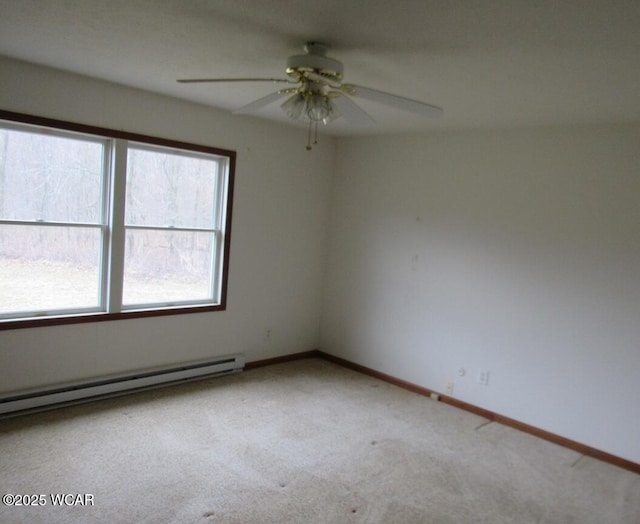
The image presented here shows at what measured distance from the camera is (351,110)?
8.82ft

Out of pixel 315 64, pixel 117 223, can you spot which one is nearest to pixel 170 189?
pixel 117 223

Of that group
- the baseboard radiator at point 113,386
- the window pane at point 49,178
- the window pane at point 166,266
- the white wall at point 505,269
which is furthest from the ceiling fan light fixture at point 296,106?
the baseboard radiator at point 113,386

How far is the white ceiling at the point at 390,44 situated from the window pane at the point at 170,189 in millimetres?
774

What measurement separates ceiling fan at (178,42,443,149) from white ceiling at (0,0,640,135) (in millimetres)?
101

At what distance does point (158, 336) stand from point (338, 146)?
107 inches

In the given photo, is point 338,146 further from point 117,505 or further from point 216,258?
point 117,505

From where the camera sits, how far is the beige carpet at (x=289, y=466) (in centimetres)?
268

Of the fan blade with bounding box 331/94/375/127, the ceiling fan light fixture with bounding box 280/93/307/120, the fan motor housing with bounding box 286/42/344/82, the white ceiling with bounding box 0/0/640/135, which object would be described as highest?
the white ceiling with bounding box 0/0/640/135

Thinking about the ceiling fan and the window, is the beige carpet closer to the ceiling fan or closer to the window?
the window

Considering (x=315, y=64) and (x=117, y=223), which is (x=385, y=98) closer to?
(x=315, y=64)

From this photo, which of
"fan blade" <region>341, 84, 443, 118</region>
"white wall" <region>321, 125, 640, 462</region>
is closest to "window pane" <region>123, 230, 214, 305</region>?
"white wall" <region>321, 125, 640, 462</region>

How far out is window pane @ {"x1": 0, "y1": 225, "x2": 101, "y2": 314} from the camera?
11.5 ft

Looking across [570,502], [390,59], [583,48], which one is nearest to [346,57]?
[390,59]

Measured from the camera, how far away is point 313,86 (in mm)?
2453
